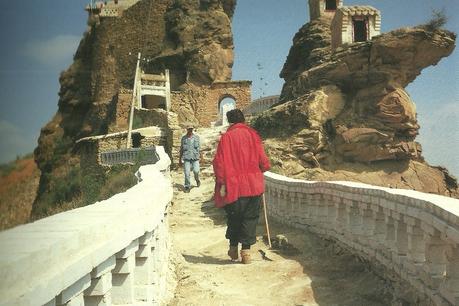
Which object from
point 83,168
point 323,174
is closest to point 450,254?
point 323,174

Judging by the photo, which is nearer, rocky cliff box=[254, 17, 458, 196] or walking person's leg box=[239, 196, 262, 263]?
walking person's leg box=[239, 196, 262, 263]

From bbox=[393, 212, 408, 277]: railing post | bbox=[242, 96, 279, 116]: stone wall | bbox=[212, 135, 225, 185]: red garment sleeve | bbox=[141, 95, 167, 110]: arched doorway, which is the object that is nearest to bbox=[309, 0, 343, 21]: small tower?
bbox=[242, 96, 279, 116]: stone wall

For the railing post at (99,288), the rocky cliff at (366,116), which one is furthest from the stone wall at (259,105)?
the railing post at (99,288)

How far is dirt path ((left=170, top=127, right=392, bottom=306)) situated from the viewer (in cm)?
564

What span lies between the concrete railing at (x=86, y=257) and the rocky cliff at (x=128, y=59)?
32544 millimetres

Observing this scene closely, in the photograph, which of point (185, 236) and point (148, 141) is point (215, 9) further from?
point (185, 236)

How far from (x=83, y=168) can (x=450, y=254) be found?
2628 cm

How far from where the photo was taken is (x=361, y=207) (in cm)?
640

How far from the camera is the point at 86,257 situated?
8.50ft

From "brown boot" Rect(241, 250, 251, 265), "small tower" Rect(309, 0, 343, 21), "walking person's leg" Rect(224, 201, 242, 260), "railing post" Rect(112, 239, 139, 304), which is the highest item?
"small tower" Rect(309, 0, 343, 21)

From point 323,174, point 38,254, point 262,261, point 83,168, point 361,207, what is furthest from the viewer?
point 83,168

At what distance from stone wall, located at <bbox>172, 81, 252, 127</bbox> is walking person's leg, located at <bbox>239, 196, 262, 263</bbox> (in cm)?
2859

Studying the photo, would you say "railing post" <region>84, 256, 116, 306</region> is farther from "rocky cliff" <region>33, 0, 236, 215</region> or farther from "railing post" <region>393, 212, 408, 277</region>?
"rocky cliff" <region>33, 0, 236, 215</region>

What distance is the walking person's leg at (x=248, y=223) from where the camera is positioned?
283 inches
